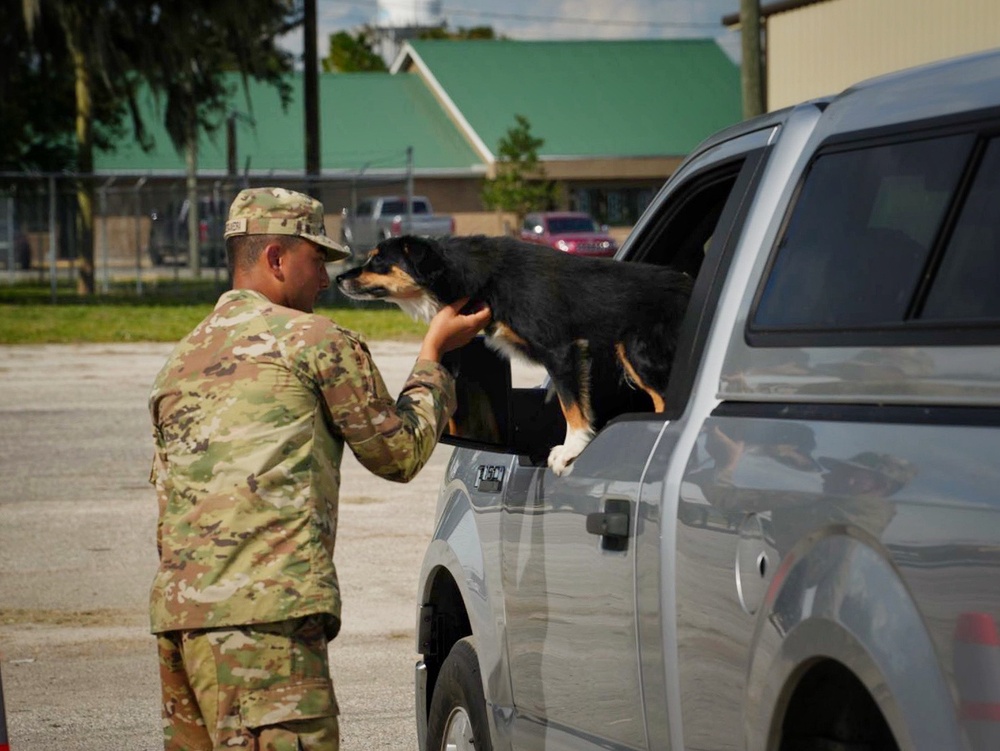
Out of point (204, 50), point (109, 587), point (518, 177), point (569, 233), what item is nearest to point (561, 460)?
point (109, 587)

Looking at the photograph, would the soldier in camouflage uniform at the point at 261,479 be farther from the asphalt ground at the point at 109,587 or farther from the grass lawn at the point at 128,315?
the grass lawn at the point at 128,315

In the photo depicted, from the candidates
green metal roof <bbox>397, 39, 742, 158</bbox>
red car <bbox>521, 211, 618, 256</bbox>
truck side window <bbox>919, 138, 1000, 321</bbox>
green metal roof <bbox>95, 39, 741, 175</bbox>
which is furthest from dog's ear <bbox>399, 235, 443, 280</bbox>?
green metal roof <bbox>397, 39, 742, 158</bbox>

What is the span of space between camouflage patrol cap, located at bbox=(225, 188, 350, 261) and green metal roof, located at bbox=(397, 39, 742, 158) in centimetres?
6056

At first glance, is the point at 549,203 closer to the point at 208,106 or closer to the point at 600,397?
the point at 208,106

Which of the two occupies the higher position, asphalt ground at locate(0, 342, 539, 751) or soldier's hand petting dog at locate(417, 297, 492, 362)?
soldier's hand petting dog at locate(417, 297, 492, 362)

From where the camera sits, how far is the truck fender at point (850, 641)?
7.91 ft

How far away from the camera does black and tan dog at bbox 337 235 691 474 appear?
15.6 ft

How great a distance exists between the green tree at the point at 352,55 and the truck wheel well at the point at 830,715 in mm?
104319

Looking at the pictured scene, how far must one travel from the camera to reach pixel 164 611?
3834 millimetres

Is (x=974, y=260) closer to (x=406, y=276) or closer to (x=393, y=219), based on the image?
(x=406, y=276)

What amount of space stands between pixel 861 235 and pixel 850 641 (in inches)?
31.7

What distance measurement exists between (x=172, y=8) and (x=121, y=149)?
28705 mm

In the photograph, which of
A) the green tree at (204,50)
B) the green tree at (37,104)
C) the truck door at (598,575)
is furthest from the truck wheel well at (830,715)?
the green tree at (37,104)

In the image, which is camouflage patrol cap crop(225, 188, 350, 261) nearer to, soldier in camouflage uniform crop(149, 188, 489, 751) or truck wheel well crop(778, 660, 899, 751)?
soldier in camouflage uniform crop(149, 188, 489, 751)
